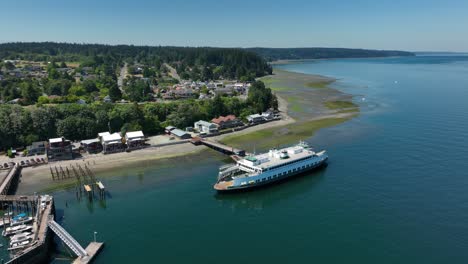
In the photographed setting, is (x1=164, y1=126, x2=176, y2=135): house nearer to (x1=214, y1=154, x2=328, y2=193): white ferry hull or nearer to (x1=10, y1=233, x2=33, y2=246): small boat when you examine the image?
(x1=214, y1=154, x2=328, y2=193): white ferry hull

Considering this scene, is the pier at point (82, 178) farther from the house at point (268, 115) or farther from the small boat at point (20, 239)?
the house at point (268, 115)

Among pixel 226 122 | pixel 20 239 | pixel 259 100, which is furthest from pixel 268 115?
pixel 20 239

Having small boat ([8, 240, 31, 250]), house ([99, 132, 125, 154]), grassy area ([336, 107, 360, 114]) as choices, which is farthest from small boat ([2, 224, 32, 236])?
grassy area ([336, 107, 360, 114])

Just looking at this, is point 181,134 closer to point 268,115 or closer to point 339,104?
point 268,115

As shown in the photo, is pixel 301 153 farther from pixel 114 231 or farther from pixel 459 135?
pixel 459 135

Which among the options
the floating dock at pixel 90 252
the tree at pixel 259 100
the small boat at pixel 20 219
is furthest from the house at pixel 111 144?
the tree at pixel 259 100
